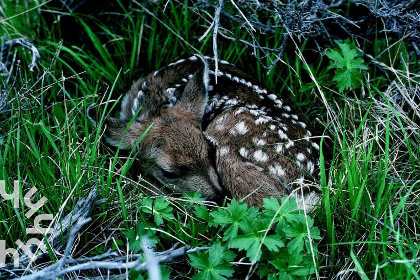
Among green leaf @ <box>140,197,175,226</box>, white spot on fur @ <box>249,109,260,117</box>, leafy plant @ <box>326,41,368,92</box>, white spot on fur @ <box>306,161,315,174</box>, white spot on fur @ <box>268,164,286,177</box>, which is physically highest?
leafy plant @ <box>326,41,368,92</box>

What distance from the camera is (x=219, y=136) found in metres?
3.44

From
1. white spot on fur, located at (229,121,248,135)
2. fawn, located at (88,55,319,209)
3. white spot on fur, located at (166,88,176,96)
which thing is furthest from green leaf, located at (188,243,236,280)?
white spot on fur, located at (166,88,176,96)

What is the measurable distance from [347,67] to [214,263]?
1.72 metres

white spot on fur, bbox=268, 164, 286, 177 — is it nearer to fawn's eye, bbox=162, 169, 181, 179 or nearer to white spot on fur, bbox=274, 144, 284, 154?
white spot on fur, bbox=274, 144, 284, 154

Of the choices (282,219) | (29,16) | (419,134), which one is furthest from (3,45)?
(419,134)

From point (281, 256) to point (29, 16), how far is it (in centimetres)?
293

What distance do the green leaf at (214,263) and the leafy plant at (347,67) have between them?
1510mm

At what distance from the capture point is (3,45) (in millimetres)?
3637

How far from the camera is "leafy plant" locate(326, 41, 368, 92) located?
3.53 m

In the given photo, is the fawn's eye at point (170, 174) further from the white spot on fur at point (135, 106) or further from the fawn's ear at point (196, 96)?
the white spot on fur at point (135, 106)

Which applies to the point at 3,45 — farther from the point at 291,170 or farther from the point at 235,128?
the point at 291,170

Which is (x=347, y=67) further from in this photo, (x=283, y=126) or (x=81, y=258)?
(x=81, y=258)

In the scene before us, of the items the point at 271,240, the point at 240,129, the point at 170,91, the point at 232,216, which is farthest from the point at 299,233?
the point at 170,91

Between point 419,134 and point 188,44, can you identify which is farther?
point 188,44
